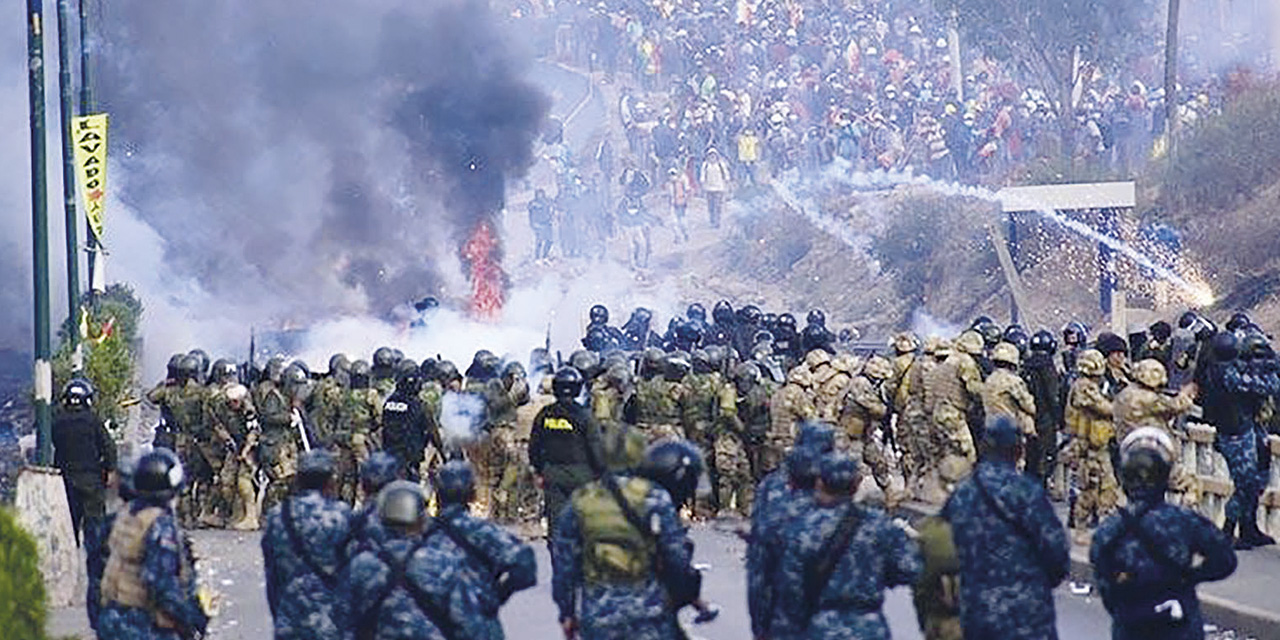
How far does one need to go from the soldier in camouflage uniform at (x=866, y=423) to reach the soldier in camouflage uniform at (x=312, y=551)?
29.2ft

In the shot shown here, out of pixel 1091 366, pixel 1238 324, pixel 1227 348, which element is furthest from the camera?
pixel 1238 324

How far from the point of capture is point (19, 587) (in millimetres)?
9703

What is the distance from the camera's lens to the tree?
4150cm

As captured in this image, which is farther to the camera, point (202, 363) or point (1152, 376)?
point (202, 363)

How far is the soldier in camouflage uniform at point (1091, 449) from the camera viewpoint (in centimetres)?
1645

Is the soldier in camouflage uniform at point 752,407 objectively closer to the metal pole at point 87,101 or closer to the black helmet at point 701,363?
the black helmet at point 701,363

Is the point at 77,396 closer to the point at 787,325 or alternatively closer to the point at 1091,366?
the point at 1091,366

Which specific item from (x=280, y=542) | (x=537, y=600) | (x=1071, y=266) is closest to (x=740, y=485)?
(x=537, y=600)

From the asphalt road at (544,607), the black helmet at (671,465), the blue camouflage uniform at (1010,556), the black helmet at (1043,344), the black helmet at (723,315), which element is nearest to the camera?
the black helmet at (671,465)

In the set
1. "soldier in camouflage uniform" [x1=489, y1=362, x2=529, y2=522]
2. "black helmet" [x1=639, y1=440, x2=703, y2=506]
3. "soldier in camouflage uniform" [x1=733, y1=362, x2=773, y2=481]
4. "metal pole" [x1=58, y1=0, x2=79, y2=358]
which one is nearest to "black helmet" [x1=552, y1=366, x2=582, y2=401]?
"soldier in camouflage uniform" [x1=489, y1=362, x2=529, y2=522]

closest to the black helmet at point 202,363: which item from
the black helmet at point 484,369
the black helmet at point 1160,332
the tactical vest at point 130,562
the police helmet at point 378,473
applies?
the black helmet at point 484,369

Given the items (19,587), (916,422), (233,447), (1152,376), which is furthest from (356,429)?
(19,587)

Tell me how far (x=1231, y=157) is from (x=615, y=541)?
27500 mm

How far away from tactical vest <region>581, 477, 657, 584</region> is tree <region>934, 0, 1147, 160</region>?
31.4m
